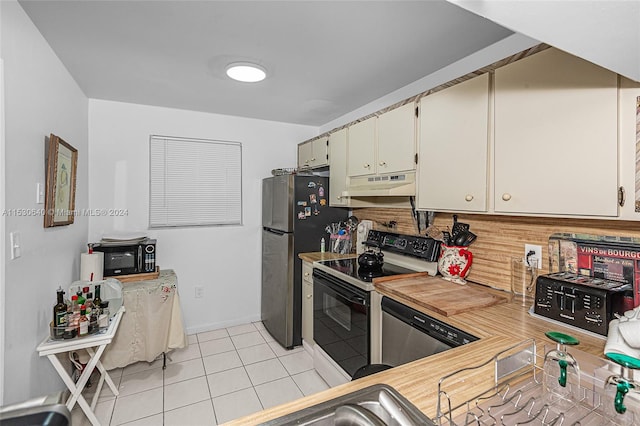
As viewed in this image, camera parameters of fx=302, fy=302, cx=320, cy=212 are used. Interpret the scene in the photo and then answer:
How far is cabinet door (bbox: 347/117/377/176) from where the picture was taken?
8.04 ft

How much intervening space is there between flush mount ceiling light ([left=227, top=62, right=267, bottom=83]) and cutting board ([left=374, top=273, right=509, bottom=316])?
1.71m

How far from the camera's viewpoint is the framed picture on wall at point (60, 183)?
180cm

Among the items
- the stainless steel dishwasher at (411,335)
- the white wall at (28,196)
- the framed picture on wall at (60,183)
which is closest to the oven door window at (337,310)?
the stainless steel dishwasher at (411,335)

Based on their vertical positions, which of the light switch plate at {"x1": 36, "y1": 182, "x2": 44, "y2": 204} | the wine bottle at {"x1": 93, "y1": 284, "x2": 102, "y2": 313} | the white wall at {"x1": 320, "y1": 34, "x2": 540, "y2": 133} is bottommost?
the wine bottle at {"x1": 93, "y1": 284, "x2": 102, "y2": 313}

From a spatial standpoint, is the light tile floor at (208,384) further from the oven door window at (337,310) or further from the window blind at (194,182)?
the window blind at (194,182)

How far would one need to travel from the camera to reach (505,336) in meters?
1.24

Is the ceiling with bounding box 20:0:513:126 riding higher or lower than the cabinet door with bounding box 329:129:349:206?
higher

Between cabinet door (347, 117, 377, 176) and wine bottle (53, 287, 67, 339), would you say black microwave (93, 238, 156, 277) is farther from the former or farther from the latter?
cabinet door (347, 117, 377, 176)

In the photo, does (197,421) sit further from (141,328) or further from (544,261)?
(544,261)

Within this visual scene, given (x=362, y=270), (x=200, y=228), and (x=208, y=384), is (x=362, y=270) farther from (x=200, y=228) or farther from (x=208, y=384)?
(x=200, y=228)

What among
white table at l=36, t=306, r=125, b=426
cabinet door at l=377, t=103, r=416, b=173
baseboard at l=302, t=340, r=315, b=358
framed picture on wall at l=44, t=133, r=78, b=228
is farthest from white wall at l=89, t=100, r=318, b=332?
cabinet door at l=377, t=103, r=416, b=173

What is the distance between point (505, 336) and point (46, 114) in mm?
2725

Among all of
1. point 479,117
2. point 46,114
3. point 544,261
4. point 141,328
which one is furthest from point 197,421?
point 479,117

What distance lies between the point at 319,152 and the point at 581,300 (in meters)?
2.48
